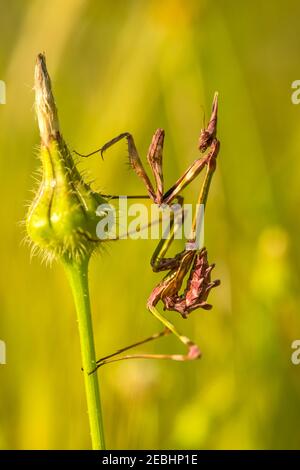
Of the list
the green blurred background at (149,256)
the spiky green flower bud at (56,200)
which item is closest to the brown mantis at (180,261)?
the spiky green flower bud at (56,200)

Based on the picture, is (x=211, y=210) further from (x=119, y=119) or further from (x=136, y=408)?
(x=136, y=408)

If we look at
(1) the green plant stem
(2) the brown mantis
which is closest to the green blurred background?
(2) the brown mantis

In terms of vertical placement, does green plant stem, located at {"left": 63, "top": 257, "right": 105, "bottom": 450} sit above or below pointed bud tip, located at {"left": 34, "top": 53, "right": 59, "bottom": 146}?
below

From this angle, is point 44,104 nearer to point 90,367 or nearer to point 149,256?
point 90,367

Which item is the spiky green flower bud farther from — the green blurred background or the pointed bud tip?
the green blurred background

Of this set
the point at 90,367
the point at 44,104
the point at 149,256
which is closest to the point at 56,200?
the point at 44,104

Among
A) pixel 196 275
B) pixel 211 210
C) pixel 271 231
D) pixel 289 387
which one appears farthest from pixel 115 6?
pixel 196 275
